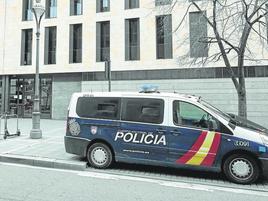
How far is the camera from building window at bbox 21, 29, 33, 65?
2297 cm

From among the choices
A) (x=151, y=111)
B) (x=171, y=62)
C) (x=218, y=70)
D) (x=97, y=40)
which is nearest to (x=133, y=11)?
(x=97, y=40)

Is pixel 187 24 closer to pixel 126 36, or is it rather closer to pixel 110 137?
pixel 126 36

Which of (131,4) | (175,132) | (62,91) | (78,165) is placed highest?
(131,4)

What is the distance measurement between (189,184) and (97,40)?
55.3 ft

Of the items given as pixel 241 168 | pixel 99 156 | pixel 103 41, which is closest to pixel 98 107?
pixel 99 156

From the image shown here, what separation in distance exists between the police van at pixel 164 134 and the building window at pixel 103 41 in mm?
13932

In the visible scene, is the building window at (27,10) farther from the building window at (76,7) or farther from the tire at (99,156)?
the tire at (99,156)

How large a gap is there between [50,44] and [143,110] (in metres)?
17.5

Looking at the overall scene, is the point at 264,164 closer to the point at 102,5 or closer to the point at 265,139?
the point at 265,139

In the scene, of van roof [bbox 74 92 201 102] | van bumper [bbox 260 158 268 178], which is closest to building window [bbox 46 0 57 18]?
van roof [bbox 74 92 201 102]

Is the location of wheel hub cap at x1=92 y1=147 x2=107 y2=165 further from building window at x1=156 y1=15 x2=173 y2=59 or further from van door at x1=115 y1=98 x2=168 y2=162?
building window at x1=156 y1=15 x2=173 y2=59

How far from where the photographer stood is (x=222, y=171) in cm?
645

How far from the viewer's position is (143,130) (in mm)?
6883

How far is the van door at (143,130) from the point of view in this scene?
676 cm
